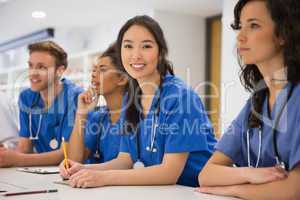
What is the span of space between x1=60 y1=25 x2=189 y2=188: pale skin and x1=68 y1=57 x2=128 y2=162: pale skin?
0.42m

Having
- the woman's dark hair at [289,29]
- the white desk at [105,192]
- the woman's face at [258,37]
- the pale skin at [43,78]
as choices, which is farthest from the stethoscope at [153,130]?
the pale skin at [43,78]

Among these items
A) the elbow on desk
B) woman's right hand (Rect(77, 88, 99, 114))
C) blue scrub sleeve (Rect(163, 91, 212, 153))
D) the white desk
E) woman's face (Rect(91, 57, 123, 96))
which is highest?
woman's face (Rect(91, 57, 123, 96))

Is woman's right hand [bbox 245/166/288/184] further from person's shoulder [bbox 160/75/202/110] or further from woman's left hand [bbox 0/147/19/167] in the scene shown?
woman's left hand [bbox 0/147/19/167]

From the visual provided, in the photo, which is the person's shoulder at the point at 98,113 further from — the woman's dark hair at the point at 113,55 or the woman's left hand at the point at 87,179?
the woman's left hand at the point at 87,179

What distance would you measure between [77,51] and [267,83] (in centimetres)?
543

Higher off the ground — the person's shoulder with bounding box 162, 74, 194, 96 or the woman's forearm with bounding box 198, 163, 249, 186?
the person's shoulder with bounding box 162, 74, 194, 96

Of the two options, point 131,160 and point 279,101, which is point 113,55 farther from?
point 279,101

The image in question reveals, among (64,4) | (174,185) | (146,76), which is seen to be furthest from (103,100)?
(64,4)

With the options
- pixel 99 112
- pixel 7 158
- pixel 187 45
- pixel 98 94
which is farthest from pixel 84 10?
pixel 7 158

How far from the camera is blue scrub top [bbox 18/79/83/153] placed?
235 cm

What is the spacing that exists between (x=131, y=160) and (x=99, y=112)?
540 millimetres

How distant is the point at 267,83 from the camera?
1.44 metres

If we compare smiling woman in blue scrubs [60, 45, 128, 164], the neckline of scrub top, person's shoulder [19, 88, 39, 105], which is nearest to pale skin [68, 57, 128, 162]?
smiling woman in blue scrubs [60, 45, 128, 164]

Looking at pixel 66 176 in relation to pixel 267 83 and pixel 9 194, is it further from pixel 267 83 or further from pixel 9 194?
pixel 267 83
